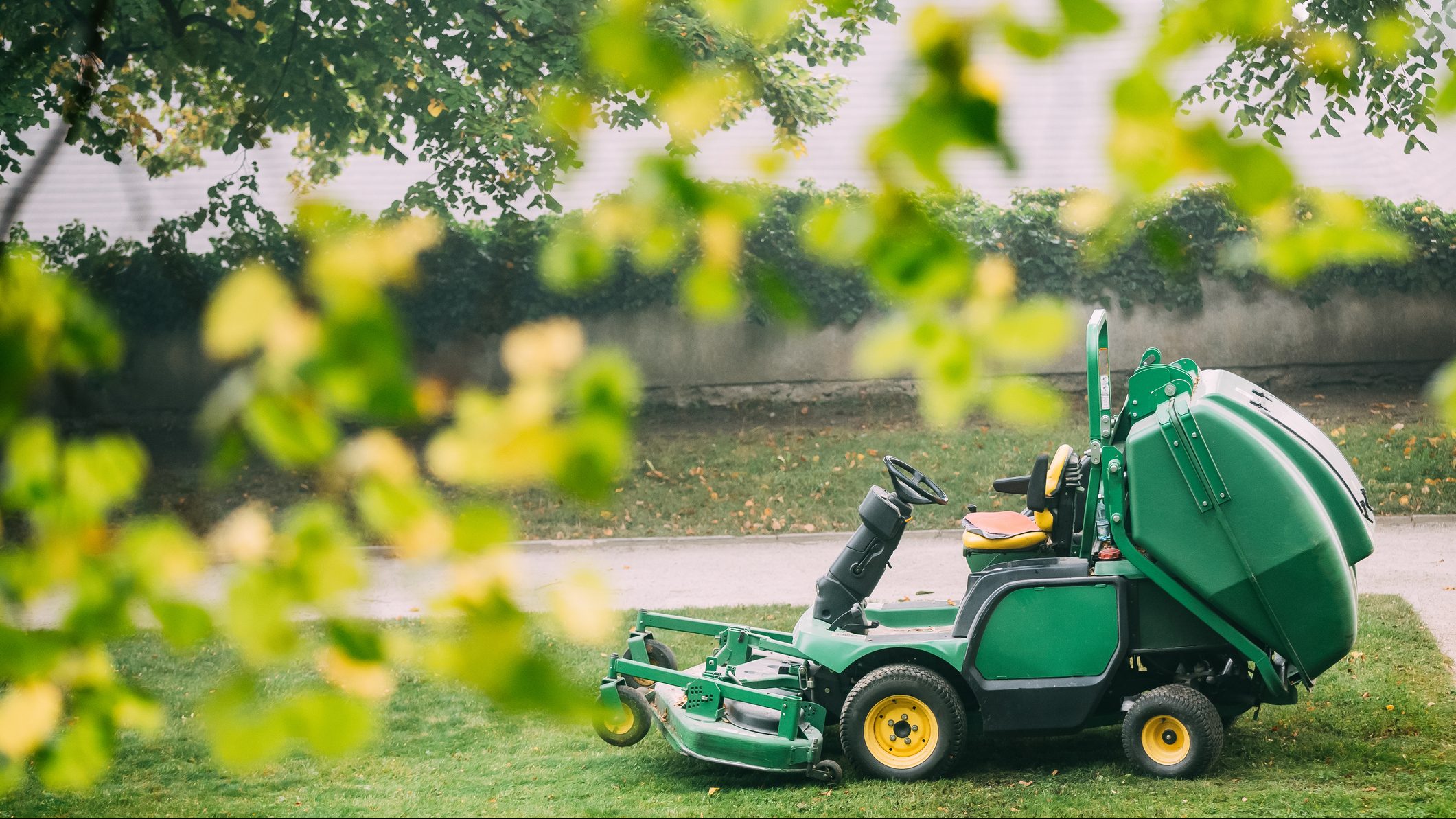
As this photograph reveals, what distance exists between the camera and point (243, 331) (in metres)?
1.57

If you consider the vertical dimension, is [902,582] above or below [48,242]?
below

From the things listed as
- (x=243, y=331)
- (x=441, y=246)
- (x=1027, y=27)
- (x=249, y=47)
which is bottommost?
(x=243, y=331)

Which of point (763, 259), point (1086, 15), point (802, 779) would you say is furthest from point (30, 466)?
point (763, 259)

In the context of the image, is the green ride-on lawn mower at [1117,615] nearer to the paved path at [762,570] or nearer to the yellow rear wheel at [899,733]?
the yellow rear wheel at [899,733]

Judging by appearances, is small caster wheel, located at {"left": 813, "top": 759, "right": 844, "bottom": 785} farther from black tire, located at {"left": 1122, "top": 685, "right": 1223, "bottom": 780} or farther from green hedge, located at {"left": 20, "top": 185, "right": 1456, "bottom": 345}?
green hedge, located at {"left": 20, "top": 185, "right": 1456, "bottom": 345}

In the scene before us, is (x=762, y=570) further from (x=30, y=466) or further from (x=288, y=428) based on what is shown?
(x=288, y=428)

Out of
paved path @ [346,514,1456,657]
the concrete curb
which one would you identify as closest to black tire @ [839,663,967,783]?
paved path @ [346,514,1456,657]

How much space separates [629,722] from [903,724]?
1384 millimetres

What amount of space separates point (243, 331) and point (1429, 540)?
1042 cm

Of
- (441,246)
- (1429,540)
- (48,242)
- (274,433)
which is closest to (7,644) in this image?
(274,433)

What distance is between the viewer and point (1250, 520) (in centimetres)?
494

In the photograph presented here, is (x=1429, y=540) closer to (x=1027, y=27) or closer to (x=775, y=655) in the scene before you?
(x=775, y=655)

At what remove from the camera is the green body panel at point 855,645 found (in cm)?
532

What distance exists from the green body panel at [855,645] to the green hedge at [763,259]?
876 cm
